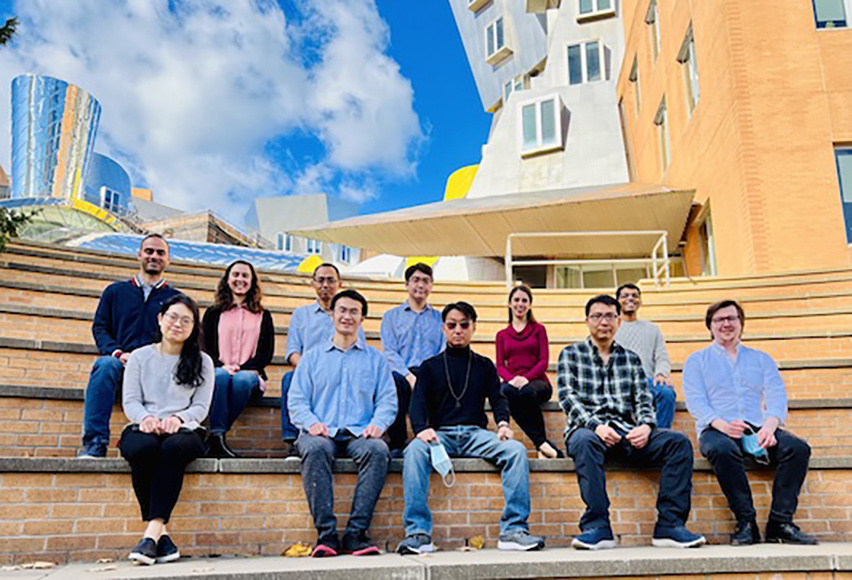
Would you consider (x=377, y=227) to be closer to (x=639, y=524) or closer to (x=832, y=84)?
(x=832, y=84)

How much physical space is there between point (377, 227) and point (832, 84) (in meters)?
8.31

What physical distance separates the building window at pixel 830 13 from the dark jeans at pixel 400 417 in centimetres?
927

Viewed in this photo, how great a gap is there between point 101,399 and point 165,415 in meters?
0.45

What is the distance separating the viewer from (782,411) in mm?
3742

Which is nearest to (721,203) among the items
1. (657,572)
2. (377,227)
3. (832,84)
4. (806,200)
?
(806,200)

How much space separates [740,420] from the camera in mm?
3693

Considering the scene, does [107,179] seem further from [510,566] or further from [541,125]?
[510,566]

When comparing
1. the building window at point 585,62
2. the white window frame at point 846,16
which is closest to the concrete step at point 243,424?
the white window frame at point 846,16

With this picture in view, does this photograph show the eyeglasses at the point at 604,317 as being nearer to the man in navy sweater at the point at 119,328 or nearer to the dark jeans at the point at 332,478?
the dark jeans at the point at 332,478

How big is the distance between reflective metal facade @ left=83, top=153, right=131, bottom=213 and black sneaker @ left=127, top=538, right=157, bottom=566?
86.1 m

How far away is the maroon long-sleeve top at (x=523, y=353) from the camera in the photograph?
4.57m

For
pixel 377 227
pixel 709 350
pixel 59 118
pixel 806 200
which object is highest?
pixel 59 118

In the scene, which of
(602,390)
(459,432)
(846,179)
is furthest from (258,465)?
(846,179)

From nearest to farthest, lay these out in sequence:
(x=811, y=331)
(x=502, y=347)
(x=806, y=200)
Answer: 1. (x=502, y=347)
2. (x=811, y=331)
3. (x=806, y=200)
